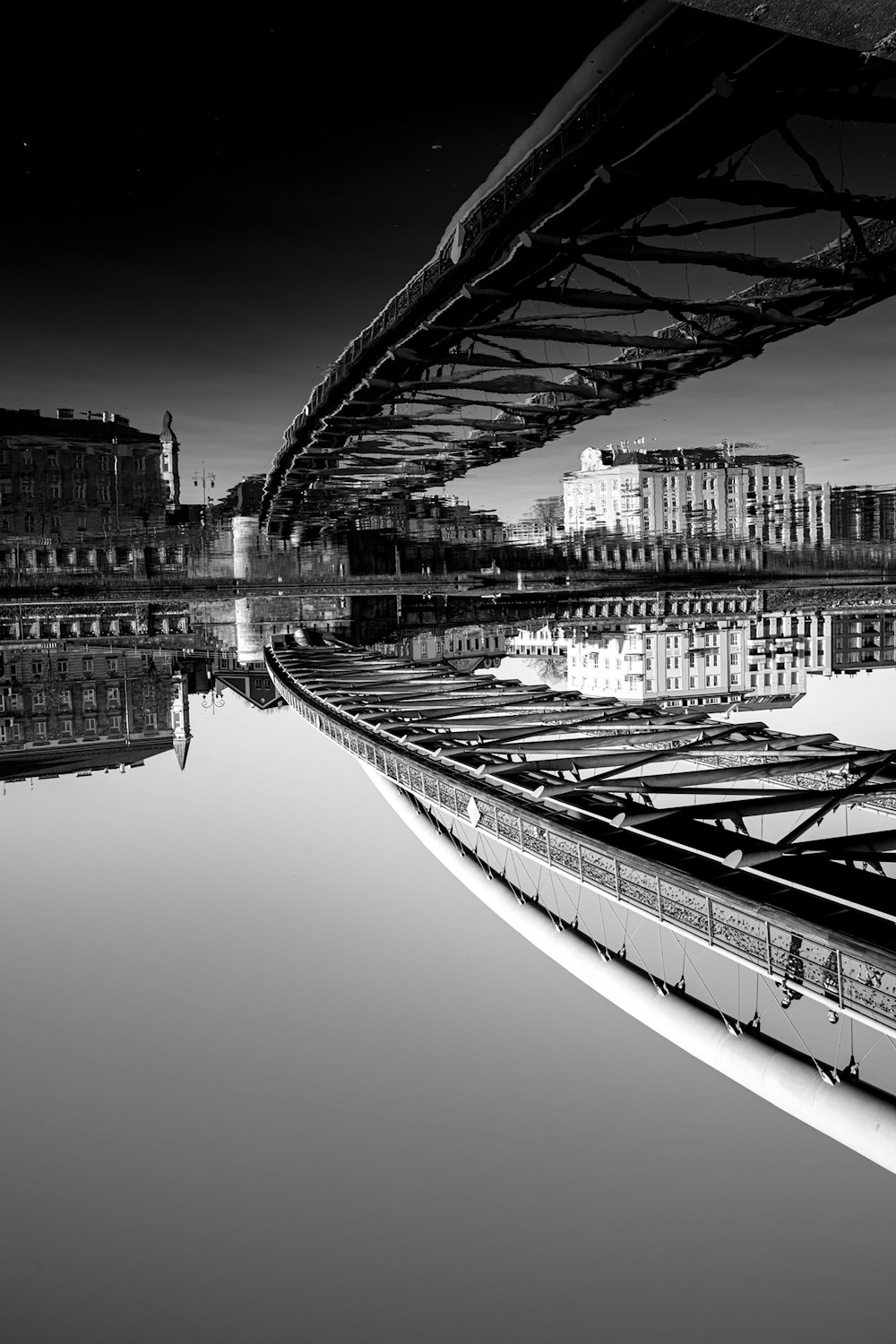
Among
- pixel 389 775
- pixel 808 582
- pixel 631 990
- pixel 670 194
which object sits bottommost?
pixel 631 990

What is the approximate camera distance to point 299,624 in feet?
129

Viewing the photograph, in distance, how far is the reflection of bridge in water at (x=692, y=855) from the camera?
5.57m

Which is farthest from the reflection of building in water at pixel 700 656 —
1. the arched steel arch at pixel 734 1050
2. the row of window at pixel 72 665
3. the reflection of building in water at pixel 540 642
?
the row of window at pixel 72 665

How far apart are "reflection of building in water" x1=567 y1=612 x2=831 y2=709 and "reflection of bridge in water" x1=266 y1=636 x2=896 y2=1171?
12973 millimetres

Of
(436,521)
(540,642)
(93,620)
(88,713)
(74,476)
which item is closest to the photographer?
(88,713)

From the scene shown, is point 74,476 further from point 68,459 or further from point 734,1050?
point 734,1050

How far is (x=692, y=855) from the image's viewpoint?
7191mm

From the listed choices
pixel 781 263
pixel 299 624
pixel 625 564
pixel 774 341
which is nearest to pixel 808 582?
pixel 625 564

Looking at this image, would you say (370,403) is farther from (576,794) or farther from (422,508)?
(422,508)

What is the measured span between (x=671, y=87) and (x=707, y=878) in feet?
16.8

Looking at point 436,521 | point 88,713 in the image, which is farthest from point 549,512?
point 88,713

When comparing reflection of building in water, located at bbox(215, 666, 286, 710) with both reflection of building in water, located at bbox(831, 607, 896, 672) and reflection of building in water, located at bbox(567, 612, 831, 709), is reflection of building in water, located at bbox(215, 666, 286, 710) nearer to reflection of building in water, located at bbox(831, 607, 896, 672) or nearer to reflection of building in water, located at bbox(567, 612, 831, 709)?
reflection of building in water, located at bbox(567, 612, 831, 709)

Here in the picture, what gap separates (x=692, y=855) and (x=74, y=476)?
79374mm

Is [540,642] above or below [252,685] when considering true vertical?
above
